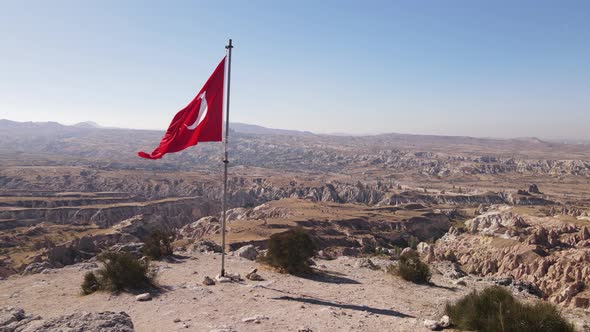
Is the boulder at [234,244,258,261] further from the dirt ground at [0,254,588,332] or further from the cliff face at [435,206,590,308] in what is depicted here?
the cliff face at [435,206,590,308]

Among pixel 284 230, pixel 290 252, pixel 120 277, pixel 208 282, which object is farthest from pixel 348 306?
pixel 284 230

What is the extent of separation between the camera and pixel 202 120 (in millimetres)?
12898

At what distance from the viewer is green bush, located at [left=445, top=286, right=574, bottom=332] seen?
776 centimetres

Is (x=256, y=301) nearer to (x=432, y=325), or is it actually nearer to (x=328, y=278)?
(x=432, y=325)

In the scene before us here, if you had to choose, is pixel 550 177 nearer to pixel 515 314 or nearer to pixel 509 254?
pixel 509 254

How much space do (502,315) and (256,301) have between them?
20.8 ft

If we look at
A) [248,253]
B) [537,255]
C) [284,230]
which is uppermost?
[248,253]

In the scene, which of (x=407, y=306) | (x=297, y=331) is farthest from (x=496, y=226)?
(x=297, y=331)

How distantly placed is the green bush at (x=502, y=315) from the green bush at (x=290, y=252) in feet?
24.7

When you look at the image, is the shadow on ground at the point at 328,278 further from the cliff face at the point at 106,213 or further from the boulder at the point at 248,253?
the cliff face at the point at 106,213

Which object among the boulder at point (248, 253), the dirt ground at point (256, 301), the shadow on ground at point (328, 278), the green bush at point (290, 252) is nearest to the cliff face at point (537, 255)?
the dirt ground at point (256, 301)

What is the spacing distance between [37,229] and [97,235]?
11794 mm

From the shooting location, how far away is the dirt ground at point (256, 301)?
975 cm

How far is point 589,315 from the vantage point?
1302 centimetres
